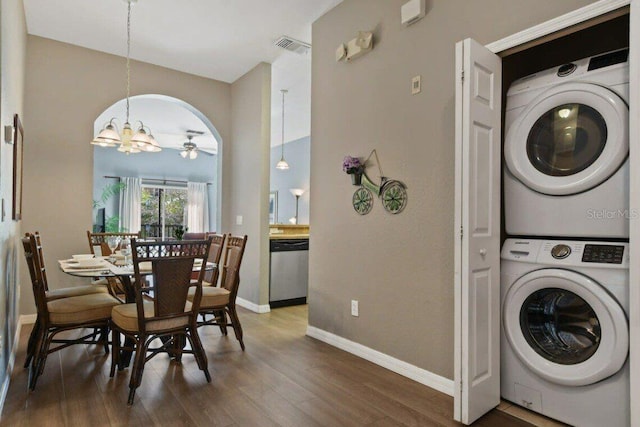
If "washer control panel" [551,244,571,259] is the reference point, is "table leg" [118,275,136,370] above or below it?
below

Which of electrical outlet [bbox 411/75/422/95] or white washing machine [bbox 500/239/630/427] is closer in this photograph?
A: white washing machine [bbox 500/239/630/427]

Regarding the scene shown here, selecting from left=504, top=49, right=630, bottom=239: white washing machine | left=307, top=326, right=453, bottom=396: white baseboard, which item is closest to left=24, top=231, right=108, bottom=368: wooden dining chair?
left=307, top=326, right=453, bottom=396: white baseboard

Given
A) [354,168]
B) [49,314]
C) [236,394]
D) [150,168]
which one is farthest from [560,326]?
[150,168]

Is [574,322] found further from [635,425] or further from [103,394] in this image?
[103,394]

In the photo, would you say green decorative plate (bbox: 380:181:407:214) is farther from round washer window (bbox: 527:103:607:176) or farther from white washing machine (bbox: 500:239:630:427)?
round washer window (bbox: 527:103:607:176)

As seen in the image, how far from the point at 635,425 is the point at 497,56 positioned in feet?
6.43

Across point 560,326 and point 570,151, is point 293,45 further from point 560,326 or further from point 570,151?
point 560,326

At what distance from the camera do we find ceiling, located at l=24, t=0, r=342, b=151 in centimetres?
350

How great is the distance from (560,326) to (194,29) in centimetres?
408

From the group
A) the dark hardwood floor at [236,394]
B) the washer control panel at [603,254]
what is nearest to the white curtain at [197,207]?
the dark hardwood floor at [236,394]

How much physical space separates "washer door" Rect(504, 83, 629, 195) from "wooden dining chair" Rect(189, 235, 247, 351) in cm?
214

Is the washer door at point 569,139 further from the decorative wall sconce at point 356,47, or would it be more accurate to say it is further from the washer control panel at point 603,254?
the decorative wall sconce at point 356,47

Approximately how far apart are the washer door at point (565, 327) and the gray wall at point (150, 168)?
712 cm

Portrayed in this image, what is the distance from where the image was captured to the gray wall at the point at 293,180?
875 centimetres
